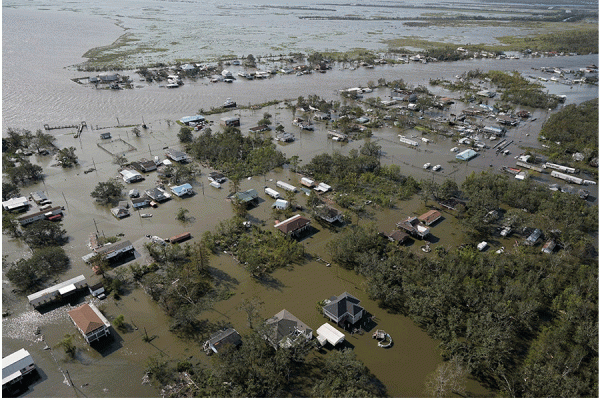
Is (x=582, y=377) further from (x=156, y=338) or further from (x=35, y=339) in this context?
(x=35, y=339)

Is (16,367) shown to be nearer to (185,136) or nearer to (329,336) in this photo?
(329,336)

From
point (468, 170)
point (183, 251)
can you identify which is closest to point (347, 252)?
point (183, 251)

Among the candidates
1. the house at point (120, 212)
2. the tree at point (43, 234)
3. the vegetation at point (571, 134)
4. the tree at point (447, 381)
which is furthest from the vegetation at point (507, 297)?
the tree at point (43, 234)

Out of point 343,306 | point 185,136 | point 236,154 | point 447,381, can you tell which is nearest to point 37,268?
point 343,306

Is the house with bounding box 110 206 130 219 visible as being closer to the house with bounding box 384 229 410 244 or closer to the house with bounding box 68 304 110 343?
the house with bounding box 68 304 110 343

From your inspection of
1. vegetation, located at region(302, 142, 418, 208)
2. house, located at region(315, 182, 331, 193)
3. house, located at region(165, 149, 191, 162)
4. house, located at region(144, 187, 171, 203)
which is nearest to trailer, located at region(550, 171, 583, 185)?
vegetation, located at region(302, 142, 418, 208)

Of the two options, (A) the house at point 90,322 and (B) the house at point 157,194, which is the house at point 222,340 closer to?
(A) the house at point 90,322
